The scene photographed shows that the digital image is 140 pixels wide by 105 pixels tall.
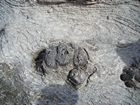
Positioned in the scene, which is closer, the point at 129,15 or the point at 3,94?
the point at 3,94

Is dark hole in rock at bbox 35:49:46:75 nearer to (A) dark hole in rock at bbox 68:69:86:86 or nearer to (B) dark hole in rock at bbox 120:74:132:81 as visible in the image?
(A) dark hole in rock at bbox 68:69:86:86

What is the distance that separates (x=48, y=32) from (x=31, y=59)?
2.66 feet

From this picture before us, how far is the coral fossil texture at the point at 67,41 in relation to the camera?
3.85 meters

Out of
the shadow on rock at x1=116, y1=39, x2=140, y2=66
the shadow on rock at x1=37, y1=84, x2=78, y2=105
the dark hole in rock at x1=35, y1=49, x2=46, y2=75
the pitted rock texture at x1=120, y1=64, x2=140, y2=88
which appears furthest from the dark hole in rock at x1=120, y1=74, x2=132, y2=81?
the dark hole in rock at x1=35, y1=49, x2=46, y2=75

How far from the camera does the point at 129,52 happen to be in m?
4.35

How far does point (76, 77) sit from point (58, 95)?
1.73 ft

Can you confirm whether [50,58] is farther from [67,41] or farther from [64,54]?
[67,41]

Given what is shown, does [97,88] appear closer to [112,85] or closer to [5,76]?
[112,85]

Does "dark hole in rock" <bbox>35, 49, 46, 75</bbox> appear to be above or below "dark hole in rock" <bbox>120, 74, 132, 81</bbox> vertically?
above

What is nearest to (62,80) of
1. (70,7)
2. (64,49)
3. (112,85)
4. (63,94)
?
(63,94)

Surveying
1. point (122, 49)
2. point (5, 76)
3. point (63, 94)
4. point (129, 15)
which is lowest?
point (63, 94)

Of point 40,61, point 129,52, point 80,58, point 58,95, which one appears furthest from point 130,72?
point 40,61

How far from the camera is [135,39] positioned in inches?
175

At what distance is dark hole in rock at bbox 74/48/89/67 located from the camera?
13.6ft
